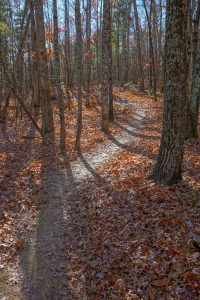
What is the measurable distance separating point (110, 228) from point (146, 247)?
3.72 ft

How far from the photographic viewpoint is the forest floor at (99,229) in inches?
185

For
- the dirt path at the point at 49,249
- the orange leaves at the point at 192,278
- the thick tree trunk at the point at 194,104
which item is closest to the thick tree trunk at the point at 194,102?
the thick tree trunk at the point at 194,104

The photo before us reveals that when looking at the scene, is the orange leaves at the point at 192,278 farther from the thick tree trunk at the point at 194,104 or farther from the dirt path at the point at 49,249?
the thick tree trunk at the point at 194,104

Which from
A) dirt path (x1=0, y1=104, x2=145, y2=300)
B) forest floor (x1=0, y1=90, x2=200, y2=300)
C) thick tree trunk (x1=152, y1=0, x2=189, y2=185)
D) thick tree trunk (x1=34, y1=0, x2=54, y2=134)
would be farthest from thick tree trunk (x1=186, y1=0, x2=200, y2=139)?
thick tree trunk (x1=34, y1=0, x2=54, y2=134)

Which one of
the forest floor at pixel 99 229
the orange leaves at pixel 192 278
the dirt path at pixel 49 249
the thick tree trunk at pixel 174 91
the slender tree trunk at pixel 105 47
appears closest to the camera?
the orange leaves at pixel 192 278

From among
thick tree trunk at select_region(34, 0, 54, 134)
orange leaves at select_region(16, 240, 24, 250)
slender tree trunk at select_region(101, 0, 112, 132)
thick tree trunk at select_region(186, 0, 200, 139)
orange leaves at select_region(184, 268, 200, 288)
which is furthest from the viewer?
thick tree trunk at select_region(34, 0, 54, 134)

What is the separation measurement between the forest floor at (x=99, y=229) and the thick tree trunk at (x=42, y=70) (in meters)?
4.31

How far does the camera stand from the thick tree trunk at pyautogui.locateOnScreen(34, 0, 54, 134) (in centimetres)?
1356

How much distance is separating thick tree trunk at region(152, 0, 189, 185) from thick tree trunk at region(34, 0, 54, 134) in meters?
9.10

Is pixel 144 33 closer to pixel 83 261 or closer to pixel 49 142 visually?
pixel 49 142

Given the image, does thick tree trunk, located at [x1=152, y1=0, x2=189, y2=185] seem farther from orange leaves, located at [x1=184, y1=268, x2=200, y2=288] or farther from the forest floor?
orange leaves, located at [x1=184, y1=268, x2=200, y2=288]

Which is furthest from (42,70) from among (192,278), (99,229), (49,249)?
(192,278)

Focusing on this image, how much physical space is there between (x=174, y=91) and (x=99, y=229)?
11.4 feet

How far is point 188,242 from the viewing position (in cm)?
499
